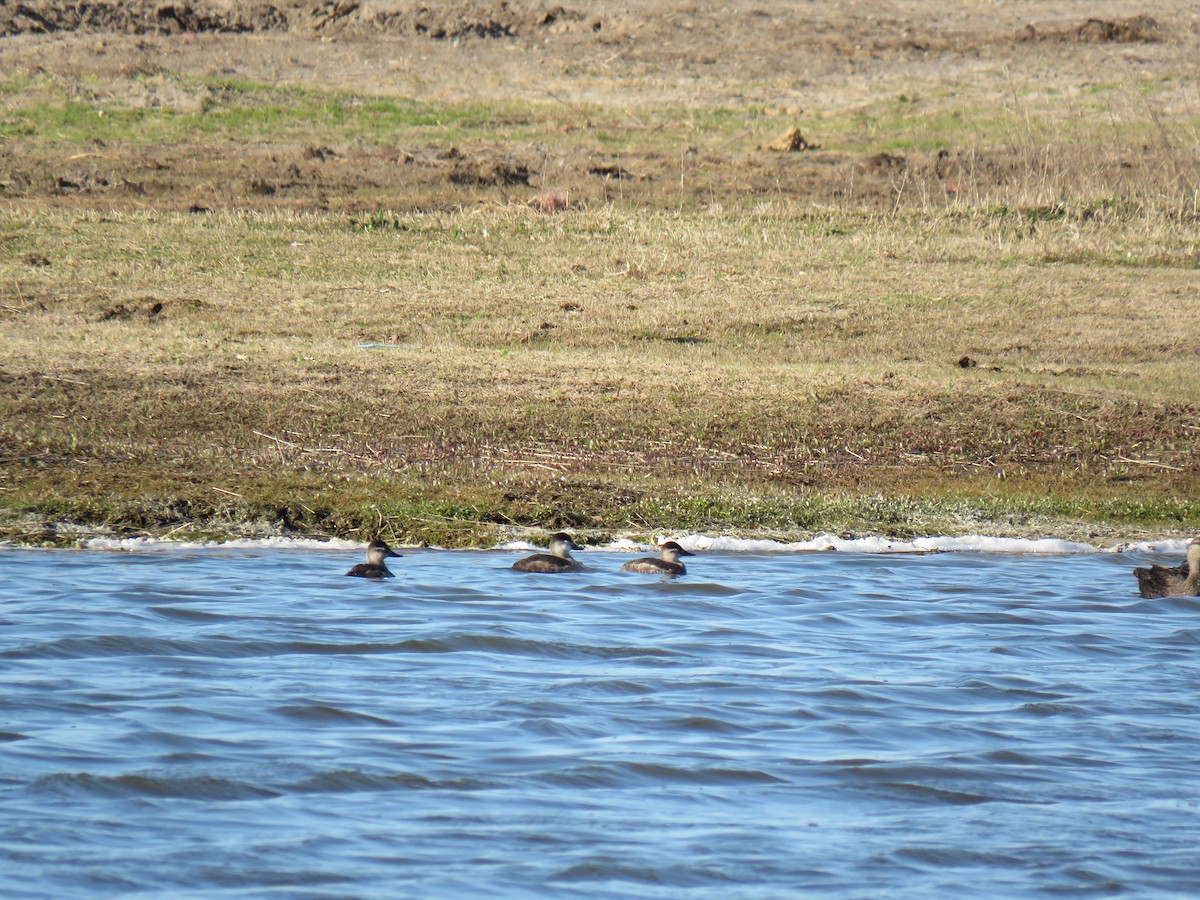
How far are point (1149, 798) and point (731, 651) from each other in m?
2.67

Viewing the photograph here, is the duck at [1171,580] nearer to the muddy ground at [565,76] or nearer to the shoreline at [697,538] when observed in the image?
the shoreline at [697,538]

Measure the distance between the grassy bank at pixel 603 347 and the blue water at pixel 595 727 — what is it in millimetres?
897

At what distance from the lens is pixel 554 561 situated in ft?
31.3

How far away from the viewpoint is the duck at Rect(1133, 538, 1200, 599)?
31.0 ft

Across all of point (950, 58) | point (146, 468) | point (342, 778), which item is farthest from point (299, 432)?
point (950, 58)

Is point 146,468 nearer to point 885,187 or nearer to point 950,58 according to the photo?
point 885,187

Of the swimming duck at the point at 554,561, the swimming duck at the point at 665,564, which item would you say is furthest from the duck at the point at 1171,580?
the swimming duck at the point at 554,561

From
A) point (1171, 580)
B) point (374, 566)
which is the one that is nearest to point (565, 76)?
point (374, 566)

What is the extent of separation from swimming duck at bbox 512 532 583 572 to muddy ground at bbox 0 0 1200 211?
1320 centimetres

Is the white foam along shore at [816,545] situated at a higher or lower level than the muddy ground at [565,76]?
lower

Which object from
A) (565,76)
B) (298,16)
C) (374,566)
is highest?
(298,16)

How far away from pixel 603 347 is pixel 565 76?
67.8ft

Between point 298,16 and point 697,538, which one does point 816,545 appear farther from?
point 298,16

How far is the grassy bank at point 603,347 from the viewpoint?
11109mm
